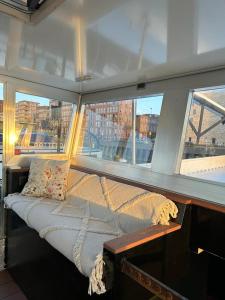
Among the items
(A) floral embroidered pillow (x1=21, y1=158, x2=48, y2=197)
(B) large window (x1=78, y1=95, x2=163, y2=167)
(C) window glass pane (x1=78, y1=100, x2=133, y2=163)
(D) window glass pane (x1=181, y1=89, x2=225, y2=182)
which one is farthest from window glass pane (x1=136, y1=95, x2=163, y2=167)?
(A) floral embroidered pillow (x1=21, y1=158, x2=48, y2=197)

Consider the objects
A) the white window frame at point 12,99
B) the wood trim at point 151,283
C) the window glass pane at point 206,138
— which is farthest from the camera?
the white window frame at point 12,99

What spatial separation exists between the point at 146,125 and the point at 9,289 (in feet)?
6.87

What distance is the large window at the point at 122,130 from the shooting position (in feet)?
8.90

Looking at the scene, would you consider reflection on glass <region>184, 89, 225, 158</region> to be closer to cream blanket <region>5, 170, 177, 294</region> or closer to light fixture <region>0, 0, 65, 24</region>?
cream blanket <region>5, 170, 177, 294</region>

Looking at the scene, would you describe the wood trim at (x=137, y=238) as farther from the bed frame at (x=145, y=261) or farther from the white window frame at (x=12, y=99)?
the white window frame at (x=12, y=99)

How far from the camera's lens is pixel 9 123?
2.89 meters

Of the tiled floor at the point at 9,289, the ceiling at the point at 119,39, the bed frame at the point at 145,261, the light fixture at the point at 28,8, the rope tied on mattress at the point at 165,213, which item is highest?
the light fixture at the point at 28,8

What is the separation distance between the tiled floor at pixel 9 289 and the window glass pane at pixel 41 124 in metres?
1.49

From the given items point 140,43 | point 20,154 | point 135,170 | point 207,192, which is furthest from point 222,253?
point 20,154

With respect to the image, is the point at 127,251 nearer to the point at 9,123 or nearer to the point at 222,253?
the point at 222,253

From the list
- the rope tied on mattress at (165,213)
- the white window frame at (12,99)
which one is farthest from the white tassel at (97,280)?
the white window frame at (12,99)

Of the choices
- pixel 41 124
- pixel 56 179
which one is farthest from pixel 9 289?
pixel 41 124

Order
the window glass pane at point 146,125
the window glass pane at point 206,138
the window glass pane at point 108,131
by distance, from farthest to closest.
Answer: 1. the window glass pane at point 108,131
2. the window glass pane at point 146,125
3. the window glass pane at point 206,138

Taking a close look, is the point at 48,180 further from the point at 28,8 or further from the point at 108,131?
the point at 28,8
